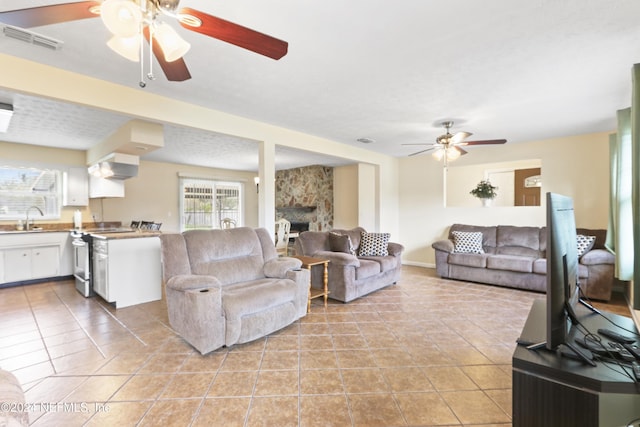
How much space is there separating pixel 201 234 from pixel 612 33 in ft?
12.4

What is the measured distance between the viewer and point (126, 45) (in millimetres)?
1471

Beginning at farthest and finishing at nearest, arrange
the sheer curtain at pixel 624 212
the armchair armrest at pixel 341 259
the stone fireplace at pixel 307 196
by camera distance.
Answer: the stone fireplace at pixel 307 196 → the armchair armrest at pixel 341 259 → the sheer curtain at pixel 624 212

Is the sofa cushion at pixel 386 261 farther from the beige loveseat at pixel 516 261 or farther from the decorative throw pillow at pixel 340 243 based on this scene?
the beige loveseat at pixel 516 261

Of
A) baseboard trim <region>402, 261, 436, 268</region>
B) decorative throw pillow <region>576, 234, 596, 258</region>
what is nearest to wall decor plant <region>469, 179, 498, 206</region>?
decorative throw pillow <region>576, 234, 596, 258</region>

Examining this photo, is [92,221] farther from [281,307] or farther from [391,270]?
[391,270]

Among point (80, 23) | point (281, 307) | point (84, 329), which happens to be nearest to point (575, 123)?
point (281, 307)

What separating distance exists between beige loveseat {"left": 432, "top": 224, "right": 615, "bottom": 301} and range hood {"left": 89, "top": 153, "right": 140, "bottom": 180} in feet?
17.6

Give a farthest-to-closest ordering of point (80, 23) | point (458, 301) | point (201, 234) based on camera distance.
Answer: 1. point (458, 301)
2. point (201, 234)
3. point (80, 23)

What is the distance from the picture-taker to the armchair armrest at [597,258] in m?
3.82

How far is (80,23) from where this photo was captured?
191 cm

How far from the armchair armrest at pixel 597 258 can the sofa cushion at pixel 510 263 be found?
1.92 feet

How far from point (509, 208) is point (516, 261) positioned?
53.5 inches

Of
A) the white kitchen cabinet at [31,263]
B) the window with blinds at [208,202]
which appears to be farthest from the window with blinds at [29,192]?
the window with blinds at [208,202]

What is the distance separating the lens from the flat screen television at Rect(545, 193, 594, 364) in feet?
3.54
